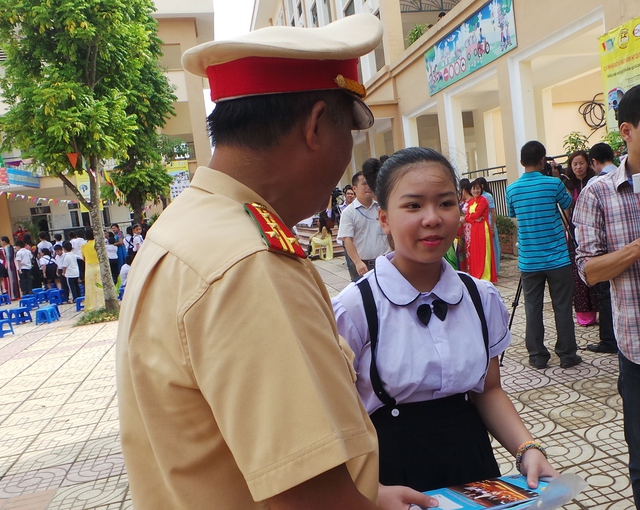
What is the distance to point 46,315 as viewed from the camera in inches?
416

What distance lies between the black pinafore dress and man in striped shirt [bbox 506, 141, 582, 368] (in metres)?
3.20

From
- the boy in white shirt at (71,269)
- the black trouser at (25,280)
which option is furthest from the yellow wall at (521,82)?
the black trouser at (25,280)

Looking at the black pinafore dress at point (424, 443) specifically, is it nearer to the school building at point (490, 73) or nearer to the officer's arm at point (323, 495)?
the officer's arm at point (323, 495)

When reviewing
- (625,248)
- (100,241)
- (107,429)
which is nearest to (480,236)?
(107,429)

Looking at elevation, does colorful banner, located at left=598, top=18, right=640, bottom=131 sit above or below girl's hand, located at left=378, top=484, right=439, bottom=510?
above

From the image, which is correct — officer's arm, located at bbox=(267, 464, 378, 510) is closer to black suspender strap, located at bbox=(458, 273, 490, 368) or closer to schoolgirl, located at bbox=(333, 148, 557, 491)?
schoolgirl, located at bbox=(333, 148, 557, 491)

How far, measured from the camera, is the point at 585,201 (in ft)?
6.80

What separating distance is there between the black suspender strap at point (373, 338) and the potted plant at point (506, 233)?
8.82 meters

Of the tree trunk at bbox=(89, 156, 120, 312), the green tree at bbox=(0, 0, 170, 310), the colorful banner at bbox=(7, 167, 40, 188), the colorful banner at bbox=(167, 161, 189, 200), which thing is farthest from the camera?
the colorful banner at bbox=(7, 167, 40, 188)

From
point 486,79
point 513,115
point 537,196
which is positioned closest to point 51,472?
point 537,196

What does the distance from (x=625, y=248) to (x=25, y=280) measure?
15311 mm

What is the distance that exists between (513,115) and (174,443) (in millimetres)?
9431

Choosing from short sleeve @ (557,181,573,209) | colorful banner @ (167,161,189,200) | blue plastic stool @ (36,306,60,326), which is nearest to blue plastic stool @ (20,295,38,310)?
blue plastic stool @ (36,306,60,326)

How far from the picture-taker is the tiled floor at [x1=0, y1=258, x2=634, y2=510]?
9.61 ft
